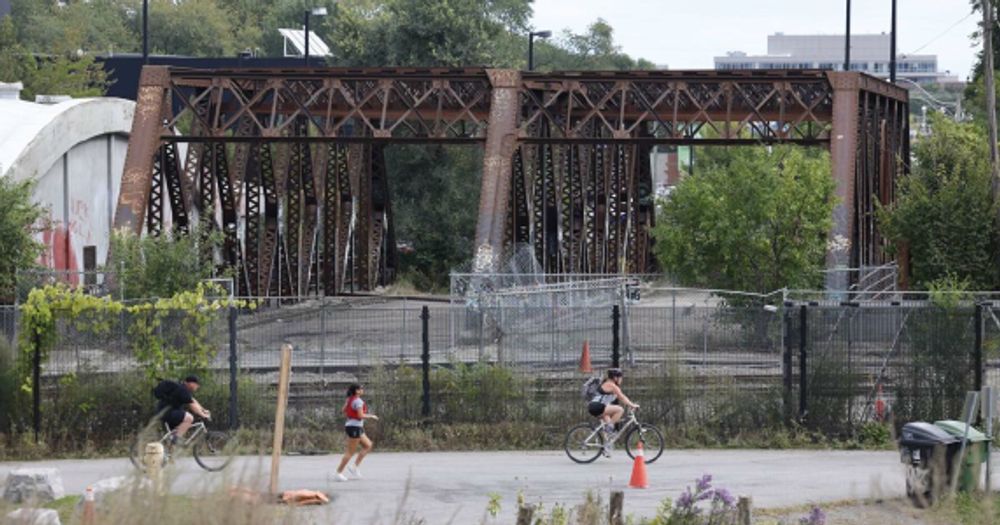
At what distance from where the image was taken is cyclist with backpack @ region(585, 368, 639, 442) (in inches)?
917

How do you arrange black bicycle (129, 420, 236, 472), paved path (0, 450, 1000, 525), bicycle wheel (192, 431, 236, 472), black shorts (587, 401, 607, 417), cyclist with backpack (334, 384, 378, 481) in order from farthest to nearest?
black shorts (587, 401, 607, 417) < bicycle wheel (192, 431, 236, 472) < black bicycle (129, 420, 236, 472) < cyclist with backpack (334, 384, 378, 481) < paved path (0, 450, 1000, 525)

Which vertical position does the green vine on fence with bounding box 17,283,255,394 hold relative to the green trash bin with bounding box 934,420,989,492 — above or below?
above

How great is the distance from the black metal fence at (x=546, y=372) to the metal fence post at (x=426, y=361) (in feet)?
0.08

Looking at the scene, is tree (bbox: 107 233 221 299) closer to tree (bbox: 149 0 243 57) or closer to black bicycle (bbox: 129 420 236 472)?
black bicycle (bbox: 129 420 236 472)

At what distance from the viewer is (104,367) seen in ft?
80.7

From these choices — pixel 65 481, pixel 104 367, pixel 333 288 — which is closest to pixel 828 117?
pixel 333 288

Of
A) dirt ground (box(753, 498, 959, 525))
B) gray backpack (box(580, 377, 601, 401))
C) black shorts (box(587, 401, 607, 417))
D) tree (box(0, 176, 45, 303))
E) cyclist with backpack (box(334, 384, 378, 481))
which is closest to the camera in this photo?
dirt ground (box(753, 498, 959, 525))

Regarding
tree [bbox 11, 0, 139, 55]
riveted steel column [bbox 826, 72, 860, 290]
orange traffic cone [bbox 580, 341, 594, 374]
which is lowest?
orange traffic cone [bbox 580, 341, 594, 374]

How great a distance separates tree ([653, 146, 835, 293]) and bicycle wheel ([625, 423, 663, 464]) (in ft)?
39.3

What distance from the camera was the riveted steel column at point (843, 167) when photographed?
35531 millimetres

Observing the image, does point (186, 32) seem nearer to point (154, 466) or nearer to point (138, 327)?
point (138, 327)

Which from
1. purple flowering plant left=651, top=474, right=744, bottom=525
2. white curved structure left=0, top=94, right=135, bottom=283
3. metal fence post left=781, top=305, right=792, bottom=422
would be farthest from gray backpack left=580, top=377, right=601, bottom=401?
white curved structure left=0, top=94, right=135, bottom=283

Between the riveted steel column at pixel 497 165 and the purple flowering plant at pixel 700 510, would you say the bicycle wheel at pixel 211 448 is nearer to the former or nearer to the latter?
the purple flowering plant at pixel 700 510

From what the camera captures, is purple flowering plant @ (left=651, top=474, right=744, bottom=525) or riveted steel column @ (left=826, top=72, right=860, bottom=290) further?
riveted steel column @ (left=826, top=72, right=860, bottom=290)
